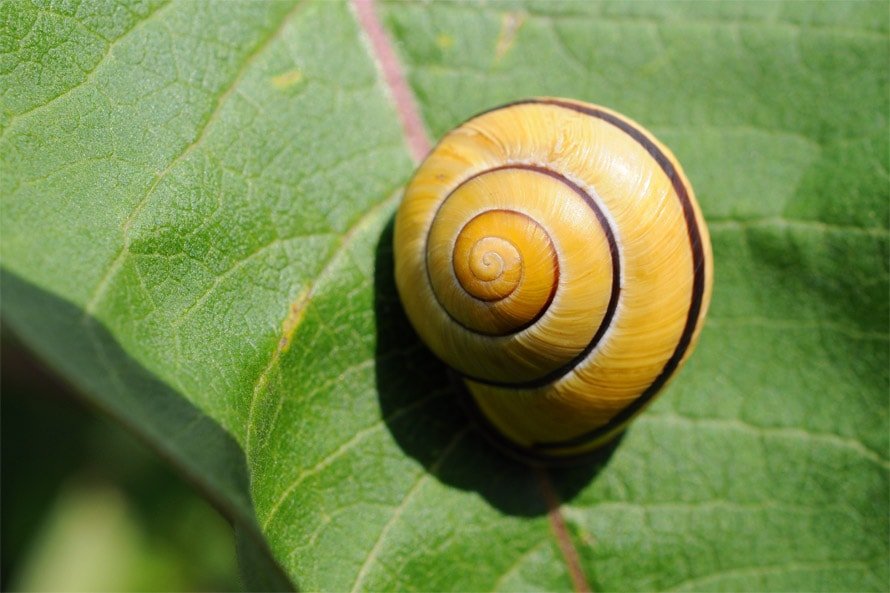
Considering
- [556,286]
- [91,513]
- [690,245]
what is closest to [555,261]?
[556,286]

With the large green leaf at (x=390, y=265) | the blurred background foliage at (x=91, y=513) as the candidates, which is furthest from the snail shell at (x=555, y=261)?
the blurred background foliage at (x=91, y=513)

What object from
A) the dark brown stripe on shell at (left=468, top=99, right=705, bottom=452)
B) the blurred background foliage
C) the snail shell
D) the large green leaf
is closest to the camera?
the large green leaf

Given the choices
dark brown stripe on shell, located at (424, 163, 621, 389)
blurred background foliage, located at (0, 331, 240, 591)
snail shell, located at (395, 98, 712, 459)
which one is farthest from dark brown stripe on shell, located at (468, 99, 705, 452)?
blurred background foliage, located at (0, 331, 240, 591)

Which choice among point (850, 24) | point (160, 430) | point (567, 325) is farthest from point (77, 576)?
point (850, 24)

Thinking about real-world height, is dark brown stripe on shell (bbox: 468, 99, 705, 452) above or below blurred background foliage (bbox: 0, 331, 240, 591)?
above

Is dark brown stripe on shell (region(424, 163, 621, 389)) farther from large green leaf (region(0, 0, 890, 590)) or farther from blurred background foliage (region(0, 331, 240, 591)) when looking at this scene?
blurred background foliage (region(0, 331, 240, 591))

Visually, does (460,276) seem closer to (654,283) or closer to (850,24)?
(654,283)
